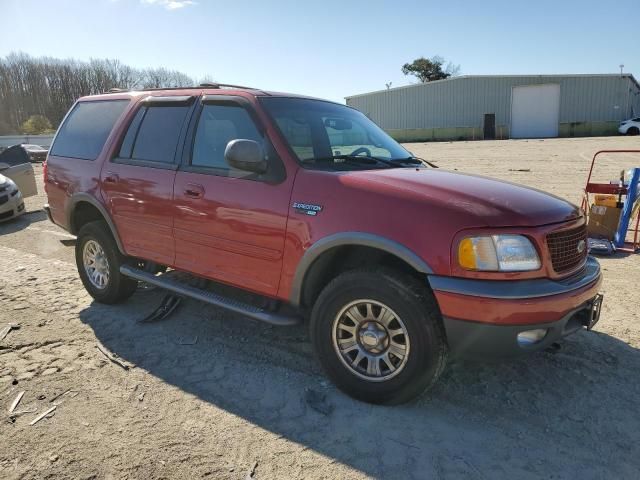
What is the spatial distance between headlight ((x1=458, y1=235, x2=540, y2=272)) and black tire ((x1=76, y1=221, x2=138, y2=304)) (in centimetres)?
339

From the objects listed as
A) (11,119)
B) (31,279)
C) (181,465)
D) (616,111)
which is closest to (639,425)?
(181,465)

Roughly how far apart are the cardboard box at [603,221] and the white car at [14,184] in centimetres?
1043

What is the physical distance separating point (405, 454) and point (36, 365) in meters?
2.83

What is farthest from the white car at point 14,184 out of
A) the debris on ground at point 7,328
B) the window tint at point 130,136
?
the window tint at point 130,136

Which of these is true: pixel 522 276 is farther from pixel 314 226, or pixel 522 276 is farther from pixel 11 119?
pixel 11 119

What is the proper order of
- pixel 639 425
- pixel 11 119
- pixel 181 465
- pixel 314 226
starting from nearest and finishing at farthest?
pixel 181 465 → pixel 639 425 → pixel 314 226 → pixel 11 119

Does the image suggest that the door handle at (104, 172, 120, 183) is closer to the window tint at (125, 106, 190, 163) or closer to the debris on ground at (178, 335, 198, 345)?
the window tint at (125, 106, 190, 163)

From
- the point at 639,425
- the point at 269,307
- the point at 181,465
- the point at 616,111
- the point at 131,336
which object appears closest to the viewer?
the point at 181,465

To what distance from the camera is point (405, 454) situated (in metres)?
2.67

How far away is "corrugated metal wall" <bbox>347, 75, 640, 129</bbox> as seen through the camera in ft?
148

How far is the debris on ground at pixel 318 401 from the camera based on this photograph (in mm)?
3078

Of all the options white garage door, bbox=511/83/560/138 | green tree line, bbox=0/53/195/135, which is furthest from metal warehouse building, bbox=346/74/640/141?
green tree line, bbox=0/53/195/135

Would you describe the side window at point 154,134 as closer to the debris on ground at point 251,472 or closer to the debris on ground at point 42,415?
the debris on ground at point 42,415

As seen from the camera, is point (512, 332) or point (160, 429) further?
point (160, 429)
